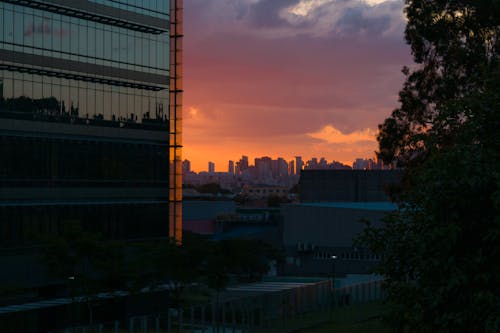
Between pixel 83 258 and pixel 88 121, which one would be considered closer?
pixel 83 258

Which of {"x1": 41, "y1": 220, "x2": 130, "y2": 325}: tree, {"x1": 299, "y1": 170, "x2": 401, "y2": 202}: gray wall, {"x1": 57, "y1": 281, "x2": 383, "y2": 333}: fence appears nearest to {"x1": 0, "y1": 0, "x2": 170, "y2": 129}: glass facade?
{"x1": 41, "y1": 220, "x2": 130, "y2": 325}: tree

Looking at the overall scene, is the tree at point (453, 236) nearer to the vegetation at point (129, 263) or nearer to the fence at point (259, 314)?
the fence at point (259, 314)

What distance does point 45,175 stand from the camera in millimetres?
52406

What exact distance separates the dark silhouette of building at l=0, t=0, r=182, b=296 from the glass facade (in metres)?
0.07

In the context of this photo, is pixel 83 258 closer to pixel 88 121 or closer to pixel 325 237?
pixel 88 121

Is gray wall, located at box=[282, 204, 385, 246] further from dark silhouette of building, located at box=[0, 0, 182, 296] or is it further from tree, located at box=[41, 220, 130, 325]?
tree, located at box=[41, 220, 130, 325]

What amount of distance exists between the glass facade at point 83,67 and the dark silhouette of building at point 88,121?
67 millimetres

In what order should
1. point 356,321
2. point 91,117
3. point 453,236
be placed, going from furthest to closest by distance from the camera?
1. point 91,117
2. point 356,321
3. point 453,236

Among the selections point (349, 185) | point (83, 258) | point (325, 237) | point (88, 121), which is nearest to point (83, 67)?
point (88, 121)

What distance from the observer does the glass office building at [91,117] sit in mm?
50281

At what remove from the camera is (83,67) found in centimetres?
5544

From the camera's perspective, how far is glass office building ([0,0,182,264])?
50281 mm

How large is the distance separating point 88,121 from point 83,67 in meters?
3.41

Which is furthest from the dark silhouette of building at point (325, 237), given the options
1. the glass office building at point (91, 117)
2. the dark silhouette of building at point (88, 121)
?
the dark silhouette of building at point (88, 121)
